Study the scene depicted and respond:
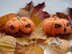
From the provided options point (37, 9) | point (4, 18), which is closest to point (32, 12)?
point (37, 9)

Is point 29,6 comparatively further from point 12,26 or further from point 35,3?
point 12,26

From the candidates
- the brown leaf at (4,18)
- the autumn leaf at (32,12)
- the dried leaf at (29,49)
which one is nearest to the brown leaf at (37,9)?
the autumn leaf at (32,12)

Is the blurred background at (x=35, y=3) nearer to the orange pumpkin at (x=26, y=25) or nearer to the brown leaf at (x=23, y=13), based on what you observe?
the brown leaf at (x=23, y=13)

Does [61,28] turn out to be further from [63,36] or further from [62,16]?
[62,16]

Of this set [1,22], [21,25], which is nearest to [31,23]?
[21,25]

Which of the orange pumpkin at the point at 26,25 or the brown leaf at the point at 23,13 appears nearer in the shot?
the orange pumpkin at the point at 26,25

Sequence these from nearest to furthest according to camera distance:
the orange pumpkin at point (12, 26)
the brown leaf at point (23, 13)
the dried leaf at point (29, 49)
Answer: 1. the dried leaf at point (29, 49)
2. the orange pumpkin at point (12, 26)
3. the brown leaf at point (23, 13)
